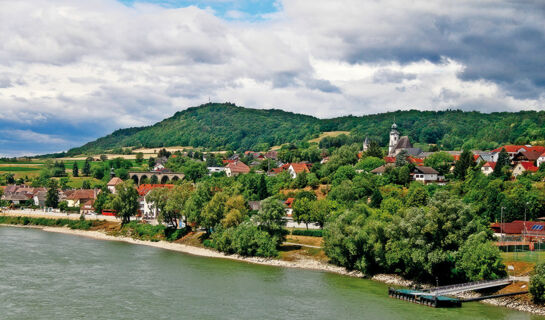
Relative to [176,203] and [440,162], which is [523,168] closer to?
[440,162]

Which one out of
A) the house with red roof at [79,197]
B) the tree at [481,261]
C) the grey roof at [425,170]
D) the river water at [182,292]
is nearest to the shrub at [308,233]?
the river water at [182,292]

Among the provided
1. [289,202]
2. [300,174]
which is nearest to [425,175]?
[300,174]

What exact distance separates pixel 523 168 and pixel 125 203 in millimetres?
59644

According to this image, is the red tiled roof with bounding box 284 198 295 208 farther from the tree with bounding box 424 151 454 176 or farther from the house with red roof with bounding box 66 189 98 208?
the house with red roof with bounding box 66 189 98 208

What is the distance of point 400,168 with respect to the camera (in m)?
81.8

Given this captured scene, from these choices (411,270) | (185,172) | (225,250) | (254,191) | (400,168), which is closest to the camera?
(411,270)

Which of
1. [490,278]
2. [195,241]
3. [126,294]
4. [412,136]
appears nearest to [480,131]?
[412,136]

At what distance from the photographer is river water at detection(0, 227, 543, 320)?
3572 cm

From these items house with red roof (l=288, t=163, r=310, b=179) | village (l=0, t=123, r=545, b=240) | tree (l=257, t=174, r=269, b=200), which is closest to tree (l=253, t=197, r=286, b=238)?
village (l=0, t=123, r=545, b=240)

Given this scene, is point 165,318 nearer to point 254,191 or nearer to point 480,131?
point 254,191

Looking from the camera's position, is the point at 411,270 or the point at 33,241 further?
the point at 33,241

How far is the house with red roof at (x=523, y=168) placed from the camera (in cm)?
7925

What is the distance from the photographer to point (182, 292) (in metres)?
41.6

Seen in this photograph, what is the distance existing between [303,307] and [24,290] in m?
21.3
